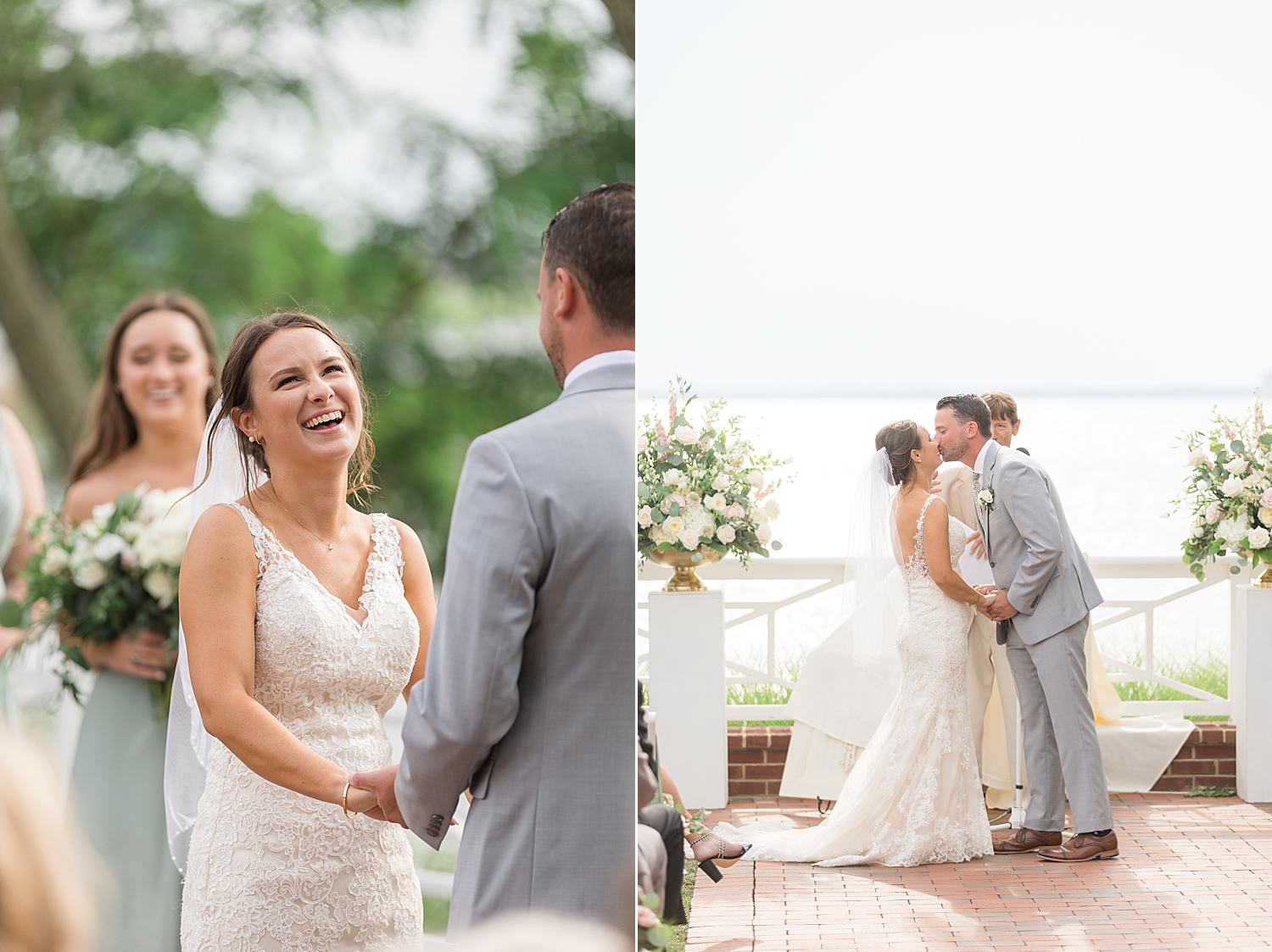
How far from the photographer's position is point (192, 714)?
7.11ft

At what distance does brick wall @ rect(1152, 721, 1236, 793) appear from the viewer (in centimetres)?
235

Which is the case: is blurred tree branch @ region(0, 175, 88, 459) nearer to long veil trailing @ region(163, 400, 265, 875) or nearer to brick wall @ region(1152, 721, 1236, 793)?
long veil trailing @ region(163, 400, 265, 875)

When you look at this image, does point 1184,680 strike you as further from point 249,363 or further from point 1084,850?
point 249,363

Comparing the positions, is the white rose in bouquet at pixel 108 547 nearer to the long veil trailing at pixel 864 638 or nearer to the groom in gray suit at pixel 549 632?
the groom in gray suit at pixel 549 632

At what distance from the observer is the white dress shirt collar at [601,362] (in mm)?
1743

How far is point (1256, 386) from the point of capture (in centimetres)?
230

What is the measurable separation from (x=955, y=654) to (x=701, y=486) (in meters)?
0.66

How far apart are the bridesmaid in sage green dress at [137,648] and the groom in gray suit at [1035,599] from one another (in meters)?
1.66

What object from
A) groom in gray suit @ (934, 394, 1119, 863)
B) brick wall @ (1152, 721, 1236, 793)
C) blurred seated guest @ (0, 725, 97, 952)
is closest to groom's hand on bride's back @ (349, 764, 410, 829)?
blurred seated guest @ (0, 725, 97, 952)

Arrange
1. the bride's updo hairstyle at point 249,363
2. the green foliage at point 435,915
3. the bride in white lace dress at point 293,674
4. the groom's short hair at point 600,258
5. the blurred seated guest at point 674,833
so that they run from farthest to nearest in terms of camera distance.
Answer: the green foliage at point 435,915 → the blurred seated guest at point 674,833 → the bride's updo hairstyle at point 249,363 → the bride in white lace dress at point 293,674 → the groom's short hair at point 600,258

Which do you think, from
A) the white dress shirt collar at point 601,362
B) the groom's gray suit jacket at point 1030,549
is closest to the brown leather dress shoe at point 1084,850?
the groom's gray suit jacket at point 1030,549

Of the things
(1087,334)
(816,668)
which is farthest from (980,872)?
(1087,334)

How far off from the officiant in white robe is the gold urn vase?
0.99 feet

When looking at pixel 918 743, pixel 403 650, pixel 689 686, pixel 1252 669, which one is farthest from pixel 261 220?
pixel 1252 669
